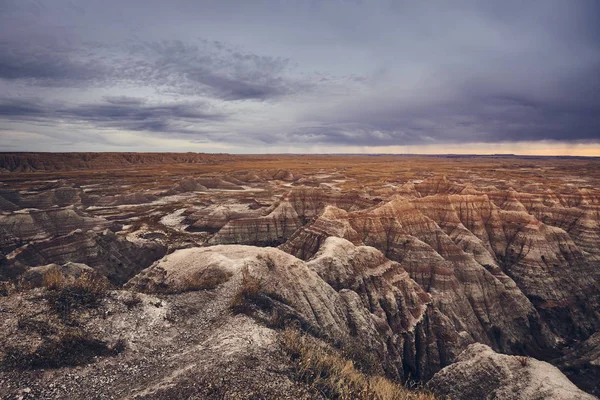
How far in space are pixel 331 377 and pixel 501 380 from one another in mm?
8212

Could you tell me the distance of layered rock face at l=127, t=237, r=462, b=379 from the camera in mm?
13992

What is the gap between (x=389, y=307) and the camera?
19.9 m

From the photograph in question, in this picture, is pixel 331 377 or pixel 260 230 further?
pixel 260 230

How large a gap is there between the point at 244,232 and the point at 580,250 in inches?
1526

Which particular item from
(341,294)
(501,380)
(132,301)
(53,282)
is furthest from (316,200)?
(53,282)

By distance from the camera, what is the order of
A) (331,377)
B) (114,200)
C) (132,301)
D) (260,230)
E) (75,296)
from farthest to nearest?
1. (114,200)
2. (260,230)
3. (132,301)
4. (75,296)
5. (331,377)

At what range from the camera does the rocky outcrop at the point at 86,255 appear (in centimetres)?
2498

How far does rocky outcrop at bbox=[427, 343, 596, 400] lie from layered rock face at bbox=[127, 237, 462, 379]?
10.1 ft

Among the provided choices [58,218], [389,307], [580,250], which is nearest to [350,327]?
[389,307]

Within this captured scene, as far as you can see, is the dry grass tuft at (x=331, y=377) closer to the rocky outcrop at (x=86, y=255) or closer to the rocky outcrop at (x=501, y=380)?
the rocky outcrop at (x=501, y=380)

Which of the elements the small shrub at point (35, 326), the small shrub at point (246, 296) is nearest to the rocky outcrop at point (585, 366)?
the small shrub at point (246, 296)

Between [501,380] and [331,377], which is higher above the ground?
[331,377]

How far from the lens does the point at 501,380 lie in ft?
40.0

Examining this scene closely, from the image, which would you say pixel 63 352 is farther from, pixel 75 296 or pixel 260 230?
pixel 260 230
